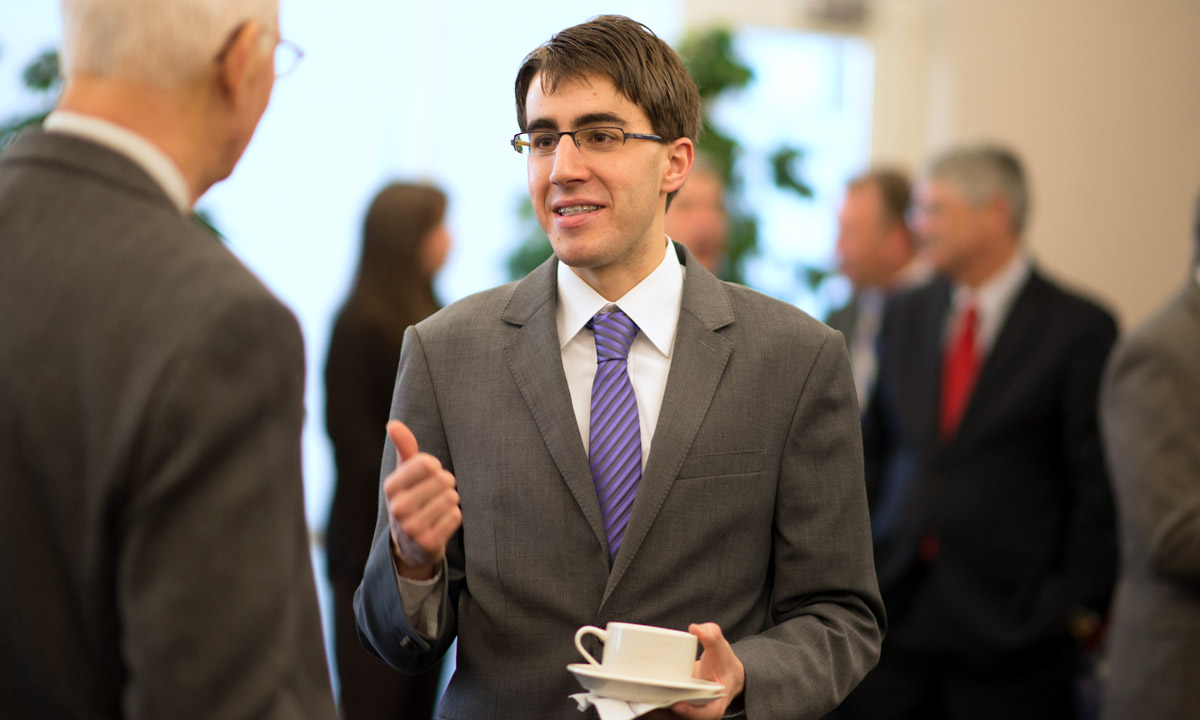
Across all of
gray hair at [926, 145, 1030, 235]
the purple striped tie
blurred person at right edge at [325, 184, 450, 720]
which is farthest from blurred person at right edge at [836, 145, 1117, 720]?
the purple striped tie

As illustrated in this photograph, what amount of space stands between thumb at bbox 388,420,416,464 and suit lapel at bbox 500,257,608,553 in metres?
0.27

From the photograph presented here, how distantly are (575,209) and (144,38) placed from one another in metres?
0.78

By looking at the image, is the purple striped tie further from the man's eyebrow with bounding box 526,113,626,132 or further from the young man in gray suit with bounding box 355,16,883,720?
the man's eyebrow with bounding box 526,113,626,132

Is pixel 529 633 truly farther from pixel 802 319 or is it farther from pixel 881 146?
pixel 881 146

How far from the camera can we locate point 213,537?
102 centimetres

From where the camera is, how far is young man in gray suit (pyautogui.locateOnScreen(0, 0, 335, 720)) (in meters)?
1.01

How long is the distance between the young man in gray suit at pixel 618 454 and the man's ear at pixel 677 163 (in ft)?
0.07

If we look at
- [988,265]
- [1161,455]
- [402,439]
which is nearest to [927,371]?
[988,265]

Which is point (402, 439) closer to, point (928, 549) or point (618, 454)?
point (618, 454)

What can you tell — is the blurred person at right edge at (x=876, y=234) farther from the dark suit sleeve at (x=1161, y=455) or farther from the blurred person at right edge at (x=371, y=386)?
the dark suit sleeve at (x=1161, y=455)

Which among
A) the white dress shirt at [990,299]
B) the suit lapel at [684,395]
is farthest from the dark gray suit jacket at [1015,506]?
the suit lapel at [684,395]

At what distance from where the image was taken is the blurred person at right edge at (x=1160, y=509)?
241 cm

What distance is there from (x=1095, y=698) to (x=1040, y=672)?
0.53 ft

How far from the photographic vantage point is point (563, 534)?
1.64 metres
